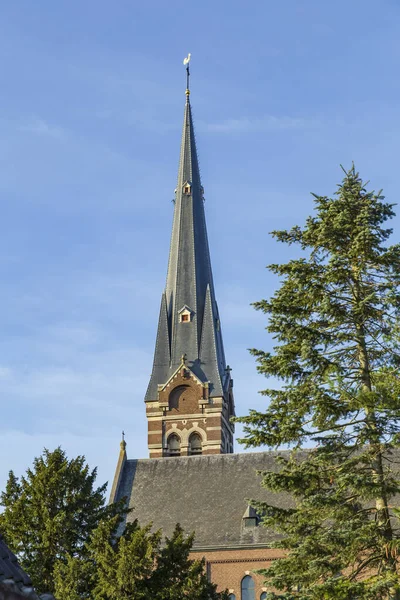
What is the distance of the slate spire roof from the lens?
58.5 m

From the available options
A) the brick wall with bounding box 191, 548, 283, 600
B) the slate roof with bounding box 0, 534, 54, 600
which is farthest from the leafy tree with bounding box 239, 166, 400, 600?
the brick wall with bounding box 191, 548, 283, 600

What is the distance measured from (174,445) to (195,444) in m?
1.28

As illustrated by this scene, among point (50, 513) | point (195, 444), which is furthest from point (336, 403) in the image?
point (195, 444)

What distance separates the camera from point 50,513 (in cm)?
2892

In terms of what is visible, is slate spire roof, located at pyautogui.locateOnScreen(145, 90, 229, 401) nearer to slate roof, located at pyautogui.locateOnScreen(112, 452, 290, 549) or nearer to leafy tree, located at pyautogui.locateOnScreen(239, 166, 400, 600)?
slate roof, located at pyautogui.locateOnScreen(112, 452, 290, 549)

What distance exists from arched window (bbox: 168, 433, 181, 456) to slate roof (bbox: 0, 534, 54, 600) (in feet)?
157

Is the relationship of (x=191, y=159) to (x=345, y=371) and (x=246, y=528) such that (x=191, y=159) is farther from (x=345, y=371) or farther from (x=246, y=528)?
(x=345, y=371)

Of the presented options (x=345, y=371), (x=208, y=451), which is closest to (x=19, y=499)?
(x=345, y=371)

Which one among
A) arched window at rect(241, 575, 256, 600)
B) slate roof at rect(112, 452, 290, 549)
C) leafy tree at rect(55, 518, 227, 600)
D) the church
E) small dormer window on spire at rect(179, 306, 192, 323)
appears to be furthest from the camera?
small dormer window on spire at rect(179, 306, 192, 323)

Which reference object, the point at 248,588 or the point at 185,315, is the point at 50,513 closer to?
the point at 248,588

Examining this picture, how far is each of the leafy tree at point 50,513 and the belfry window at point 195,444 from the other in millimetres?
25387

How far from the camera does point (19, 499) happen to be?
28.7 m

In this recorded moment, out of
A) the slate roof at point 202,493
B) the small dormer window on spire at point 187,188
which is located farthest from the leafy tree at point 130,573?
the small dormer window on spire at point 187,188

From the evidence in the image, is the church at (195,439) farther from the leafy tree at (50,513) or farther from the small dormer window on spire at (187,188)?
the leafy tree at (50,513)
